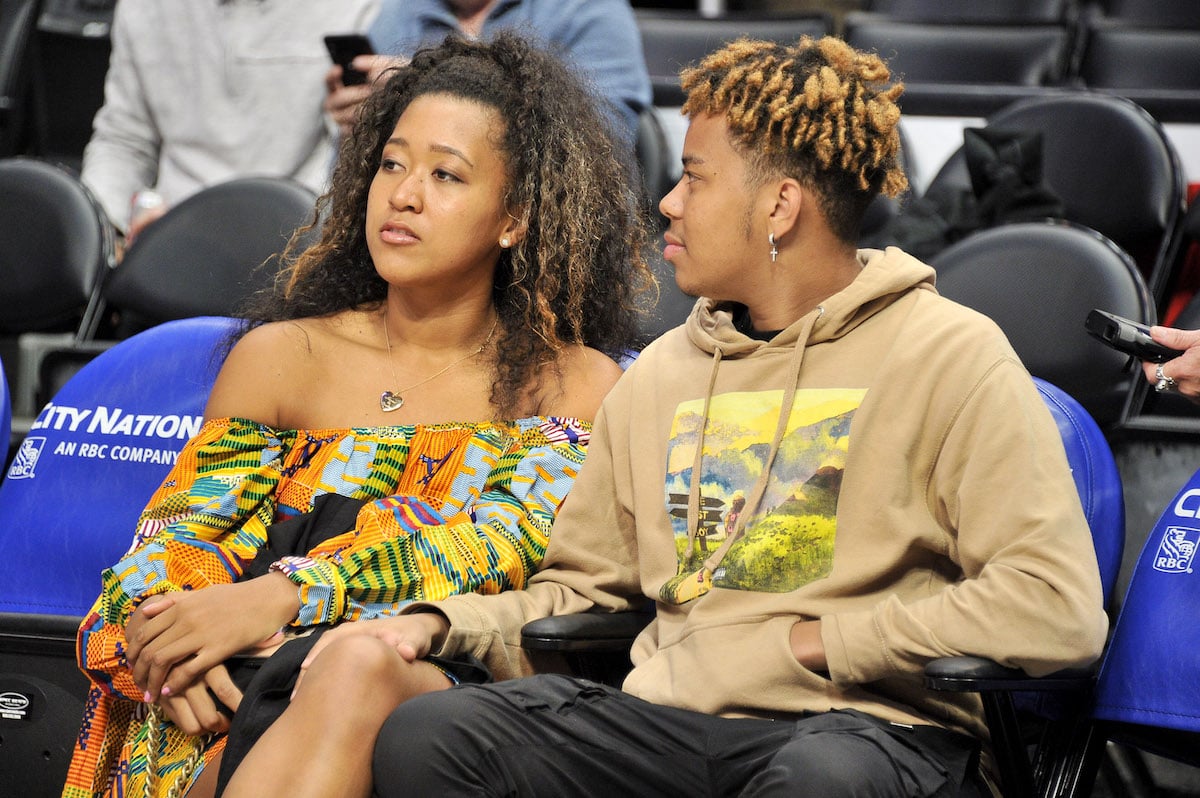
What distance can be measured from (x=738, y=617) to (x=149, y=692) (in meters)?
0.83

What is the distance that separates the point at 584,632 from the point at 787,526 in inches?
12.5

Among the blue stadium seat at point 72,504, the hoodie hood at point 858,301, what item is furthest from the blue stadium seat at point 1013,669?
the blue stadium seat at point 72,504

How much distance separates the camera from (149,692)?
82.7 inches

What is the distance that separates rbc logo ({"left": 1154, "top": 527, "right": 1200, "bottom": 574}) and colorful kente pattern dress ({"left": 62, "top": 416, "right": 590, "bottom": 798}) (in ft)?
2.83

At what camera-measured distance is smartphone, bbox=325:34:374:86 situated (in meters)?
3.34

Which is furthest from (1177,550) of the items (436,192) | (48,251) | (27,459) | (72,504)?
(48,251)

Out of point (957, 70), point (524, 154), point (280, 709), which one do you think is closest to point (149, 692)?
point (280, 709)

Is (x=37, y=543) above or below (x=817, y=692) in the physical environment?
below

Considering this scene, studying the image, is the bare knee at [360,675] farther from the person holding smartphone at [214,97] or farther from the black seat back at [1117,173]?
the person holding smartphone at [214,97]

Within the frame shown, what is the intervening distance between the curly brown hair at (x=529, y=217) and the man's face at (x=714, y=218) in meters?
0.32

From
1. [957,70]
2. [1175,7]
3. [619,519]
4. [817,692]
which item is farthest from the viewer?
[1175,7]

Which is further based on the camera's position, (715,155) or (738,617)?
(715,155)

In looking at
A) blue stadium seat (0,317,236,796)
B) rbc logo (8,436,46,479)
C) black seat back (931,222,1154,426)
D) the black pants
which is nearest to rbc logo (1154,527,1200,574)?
the black pants

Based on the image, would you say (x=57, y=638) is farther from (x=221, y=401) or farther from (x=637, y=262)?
(x=637, y=262)
